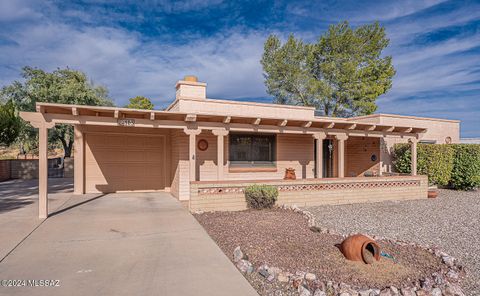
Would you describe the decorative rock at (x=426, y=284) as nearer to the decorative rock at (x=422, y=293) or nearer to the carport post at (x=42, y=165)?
the decorative rock at (x=422, y=293)

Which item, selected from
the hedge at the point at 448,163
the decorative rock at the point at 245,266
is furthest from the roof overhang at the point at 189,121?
the decorative rock at the point at 245,266

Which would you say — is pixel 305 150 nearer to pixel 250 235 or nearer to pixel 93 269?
pixel 250 235

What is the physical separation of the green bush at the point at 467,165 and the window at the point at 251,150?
7.85 m

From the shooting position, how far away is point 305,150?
1196 centimetres

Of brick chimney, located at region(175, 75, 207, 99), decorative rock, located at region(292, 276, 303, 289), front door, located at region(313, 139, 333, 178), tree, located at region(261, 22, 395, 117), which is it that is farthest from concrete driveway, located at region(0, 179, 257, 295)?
tree, located at region(261, 22, 395, 117)

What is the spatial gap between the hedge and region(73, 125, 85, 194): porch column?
12.7 metres

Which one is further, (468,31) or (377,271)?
(468,31)

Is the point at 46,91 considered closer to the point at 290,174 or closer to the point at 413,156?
the point at 290,174

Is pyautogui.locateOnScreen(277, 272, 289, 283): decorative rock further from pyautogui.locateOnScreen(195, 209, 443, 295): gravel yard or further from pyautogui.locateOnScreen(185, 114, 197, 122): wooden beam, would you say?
pyautogui.locateOnScreen(185, 114, 197, 122): wooden beam

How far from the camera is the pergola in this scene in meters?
6.97

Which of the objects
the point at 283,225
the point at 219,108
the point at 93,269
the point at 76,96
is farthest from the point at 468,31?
the point at 76,96

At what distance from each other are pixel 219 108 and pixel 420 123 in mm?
9691

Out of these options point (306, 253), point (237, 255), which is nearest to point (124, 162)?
point (237, 255)

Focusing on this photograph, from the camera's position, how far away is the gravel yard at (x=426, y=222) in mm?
5125
